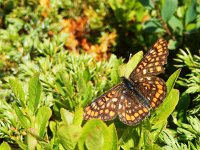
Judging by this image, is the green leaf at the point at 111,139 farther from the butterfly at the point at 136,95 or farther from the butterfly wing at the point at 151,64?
the butterfly wing at the point at 151,64

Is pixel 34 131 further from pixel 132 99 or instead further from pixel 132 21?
pixel 132 21

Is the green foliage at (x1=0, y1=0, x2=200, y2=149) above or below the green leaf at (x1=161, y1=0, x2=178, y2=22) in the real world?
below

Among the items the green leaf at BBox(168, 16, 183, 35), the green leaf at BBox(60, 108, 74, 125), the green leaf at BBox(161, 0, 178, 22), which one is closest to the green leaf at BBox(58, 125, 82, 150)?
the green leaf at BBox(60, 108, 74, 125)

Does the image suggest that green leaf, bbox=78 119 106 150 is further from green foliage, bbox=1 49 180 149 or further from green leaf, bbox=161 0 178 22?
green leaf, bbox=161 0 178 22

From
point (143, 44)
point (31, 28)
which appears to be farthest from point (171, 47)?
point (31, 28)

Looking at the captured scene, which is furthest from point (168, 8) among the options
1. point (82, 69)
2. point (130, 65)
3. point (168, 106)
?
point (168, 106)

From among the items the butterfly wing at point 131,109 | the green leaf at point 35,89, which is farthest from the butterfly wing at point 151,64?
the green leaf at point 35,89

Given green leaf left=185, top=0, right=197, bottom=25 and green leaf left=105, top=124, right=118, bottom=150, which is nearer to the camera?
green leaf left=105, top=124, right=118, bottom=150
